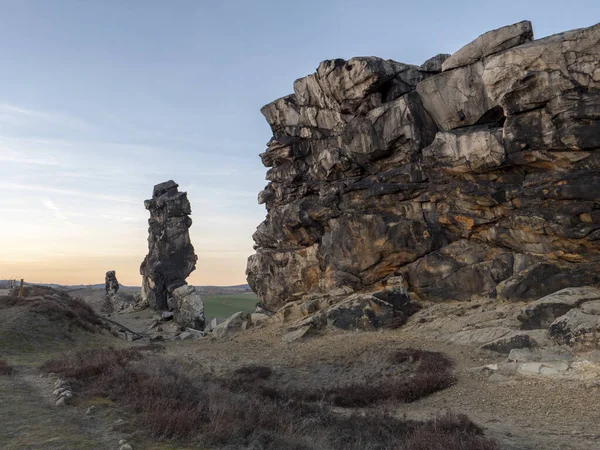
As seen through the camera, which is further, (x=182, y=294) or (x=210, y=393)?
(x=182, y=294)

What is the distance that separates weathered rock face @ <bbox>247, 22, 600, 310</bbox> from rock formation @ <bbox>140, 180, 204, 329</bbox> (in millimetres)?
22163

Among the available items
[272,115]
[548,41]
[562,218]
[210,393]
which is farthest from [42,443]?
[272,115]

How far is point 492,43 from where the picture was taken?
30.6 metres

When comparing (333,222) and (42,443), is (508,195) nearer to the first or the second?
(333,222)

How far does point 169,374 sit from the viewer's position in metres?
17.3

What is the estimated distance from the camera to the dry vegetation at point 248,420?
10.1 meters

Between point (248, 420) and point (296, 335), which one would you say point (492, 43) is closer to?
point (296, 335)

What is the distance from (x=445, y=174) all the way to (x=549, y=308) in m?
14.1

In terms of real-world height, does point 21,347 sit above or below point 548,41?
below

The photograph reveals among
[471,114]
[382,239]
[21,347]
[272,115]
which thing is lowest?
[21,347]

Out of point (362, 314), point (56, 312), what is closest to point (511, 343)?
point (362, 314)

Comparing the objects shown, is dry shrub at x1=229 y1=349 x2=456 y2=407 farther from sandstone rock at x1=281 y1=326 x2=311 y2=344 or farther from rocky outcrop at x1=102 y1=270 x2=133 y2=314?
rocky outcrop at x1=102 y1=270 x2=133 y2=314

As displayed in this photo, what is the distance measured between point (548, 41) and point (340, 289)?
79.9 feet

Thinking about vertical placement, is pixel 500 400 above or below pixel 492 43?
below
